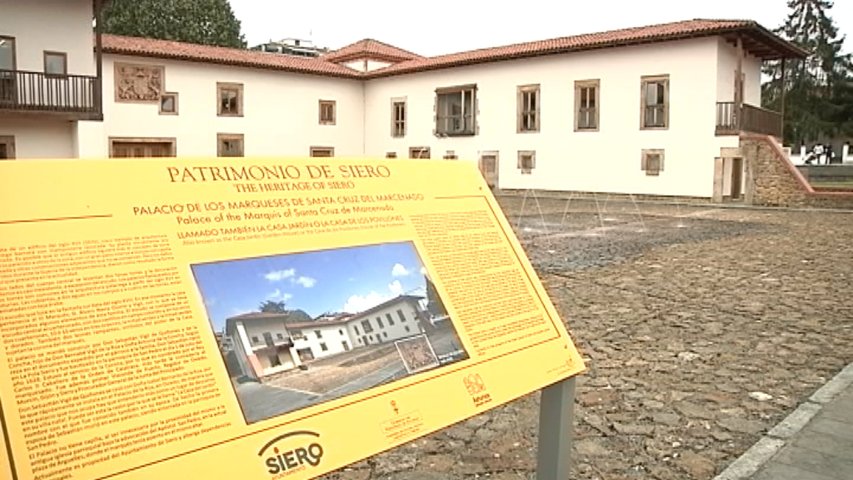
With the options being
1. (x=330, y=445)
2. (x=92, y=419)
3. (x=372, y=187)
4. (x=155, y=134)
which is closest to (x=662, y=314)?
(x=372, y=187)

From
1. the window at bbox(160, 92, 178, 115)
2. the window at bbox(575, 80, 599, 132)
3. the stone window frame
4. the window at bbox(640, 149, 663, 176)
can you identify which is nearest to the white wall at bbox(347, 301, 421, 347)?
the window at bbox(640, 149, 663, 176)

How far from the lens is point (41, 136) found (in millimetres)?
21234

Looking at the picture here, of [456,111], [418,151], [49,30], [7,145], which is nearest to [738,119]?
[456,111]

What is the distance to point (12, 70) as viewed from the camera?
62.7ft

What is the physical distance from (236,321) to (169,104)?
1150 inches

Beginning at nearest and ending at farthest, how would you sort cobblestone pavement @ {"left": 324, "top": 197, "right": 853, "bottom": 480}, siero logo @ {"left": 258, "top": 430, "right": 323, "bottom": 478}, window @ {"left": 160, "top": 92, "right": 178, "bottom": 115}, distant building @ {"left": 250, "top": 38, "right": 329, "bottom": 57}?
1. siero logo @ {"left": 258, "top": 430, "right": 323, "bottom": 478}
2. cobblestone pavement @ {"left": 324, "top": 197, "right": 853, "bottom": 480}
3. window @ {"left": 160, "top": 92, "right": 178, "bottom": 115}
4. distant building @ {"left": 250, "top": 38, "right": 329, "bottom": 57}

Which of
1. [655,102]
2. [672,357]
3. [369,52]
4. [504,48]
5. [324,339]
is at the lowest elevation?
[672,357]

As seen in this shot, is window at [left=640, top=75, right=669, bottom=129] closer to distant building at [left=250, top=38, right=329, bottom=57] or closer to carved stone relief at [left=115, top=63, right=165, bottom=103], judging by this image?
carved stone relief at [left=115, top=63, right=165, bottom=103]

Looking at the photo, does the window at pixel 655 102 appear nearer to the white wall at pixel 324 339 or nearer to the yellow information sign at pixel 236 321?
the yellow information sign at pixel 236 321

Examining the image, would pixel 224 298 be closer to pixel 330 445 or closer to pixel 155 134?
pixel 330 445

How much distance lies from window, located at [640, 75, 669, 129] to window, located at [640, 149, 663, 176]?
2.84 ft

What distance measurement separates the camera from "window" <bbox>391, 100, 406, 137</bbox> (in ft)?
110

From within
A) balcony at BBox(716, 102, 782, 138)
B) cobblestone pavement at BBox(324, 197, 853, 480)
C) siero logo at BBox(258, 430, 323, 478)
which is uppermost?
balcony at BBox(716, 102, 782, 138)

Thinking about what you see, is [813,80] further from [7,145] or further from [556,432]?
[556,432]
